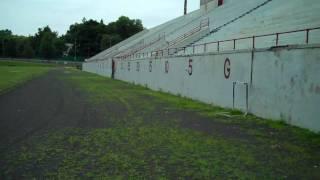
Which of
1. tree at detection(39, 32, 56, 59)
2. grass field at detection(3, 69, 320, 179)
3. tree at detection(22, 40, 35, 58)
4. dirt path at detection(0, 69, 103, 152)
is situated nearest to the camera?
grass field at detection(3, 69, 320, 179)

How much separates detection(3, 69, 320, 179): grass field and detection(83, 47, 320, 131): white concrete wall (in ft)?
2.10

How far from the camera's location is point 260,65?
14922 millimetres

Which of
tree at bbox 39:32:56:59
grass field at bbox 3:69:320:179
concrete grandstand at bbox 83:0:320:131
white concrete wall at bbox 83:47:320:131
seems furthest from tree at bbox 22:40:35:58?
grass field at bbox 3:69:320:179

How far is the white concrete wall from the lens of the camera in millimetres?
11944

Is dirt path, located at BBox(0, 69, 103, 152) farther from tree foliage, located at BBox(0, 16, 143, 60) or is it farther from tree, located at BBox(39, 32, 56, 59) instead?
tree, located at BBox(39, 32, 56, 59)

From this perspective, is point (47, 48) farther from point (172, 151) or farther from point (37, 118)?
point (172, 151)

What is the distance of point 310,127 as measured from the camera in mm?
11781

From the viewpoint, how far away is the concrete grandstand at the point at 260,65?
40.5 ft

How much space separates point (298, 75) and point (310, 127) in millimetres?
1567

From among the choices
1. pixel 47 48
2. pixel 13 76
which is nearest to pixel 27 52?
pixel 47 48

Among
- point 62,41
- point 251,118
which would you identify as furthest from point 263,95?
point 62,41

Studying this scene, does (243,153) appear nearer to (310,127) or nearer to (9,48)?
(310,127)

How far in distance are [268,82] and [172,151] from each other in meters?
6.32

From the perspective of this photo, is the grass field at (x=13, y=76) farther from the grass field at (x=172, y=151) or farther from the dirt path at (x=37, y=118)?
the grass field at (x=172, y=151)
